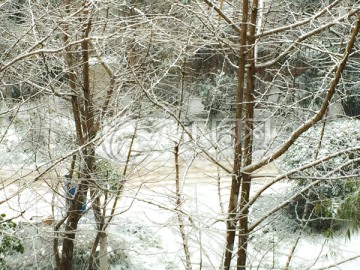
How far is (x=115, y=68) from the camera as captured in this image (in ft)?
22.0

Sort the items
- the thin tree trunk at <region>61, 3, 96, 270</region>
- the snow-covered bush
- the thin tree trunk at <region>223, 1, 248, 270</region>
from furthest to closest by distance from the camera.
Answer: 1. the snow-covered bush
2. the thin tree trunk at <region>61, 3, 96, 270</region>
3. the thin tree trunk at <region>223, 1, 248, 270</region>

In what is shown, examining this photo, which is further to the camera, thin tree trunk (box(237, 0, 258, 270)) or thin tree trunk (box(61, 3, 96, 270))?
thin tree trunk (box(61, 3, 96, 270))

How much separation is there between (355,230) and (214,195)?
10.9 ft

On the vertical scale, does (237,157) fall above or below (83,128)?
below

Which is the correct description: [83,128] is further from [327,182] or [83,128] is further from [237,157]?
[327,182]

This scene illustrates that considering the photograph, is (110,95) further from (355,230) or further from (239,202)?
(355,230)

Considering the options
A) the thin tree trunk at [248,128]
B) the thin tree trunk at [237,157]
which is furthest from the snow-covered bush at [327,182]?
the thin tree trunk at [237,157]

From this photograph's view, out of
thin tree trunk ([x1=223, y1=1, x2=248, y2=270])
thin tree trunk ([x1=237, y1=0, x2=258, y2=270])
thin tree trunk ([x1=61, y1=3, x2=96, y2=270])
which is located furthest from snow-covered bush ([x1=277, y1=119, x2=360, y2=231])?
thin tree trunk ([x1=61, y1=3, x2=96, y2=270])

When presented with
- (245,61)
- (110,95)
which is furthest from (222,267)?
(110,95)

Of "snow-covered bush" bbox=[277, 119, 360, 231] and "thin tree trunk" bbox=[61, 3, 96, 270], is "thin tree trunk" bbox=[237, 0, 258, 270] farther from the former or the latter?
"snow-covered bush" bbox=[277, 119, 360, 231]

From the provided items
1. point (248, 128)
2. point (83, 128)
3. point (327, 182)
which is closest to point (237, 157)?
point (248, 128)

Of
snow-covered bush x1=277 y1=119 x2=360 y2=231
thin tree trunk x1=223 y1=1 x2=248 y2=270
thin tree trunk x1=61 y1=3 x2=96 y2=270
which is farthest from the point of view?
snow-covered bush x1=277 y1=119 x2=360 y2=231

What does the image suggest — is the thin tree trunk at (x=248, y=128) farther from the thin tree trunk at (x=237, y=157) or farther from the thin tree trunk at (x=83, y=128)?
the thin tree trunk at (x=83, y=128)

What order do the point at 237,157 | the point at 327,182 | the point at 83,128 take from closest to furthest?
the point at 237,157, the point at 83,128, the point at 327,182
